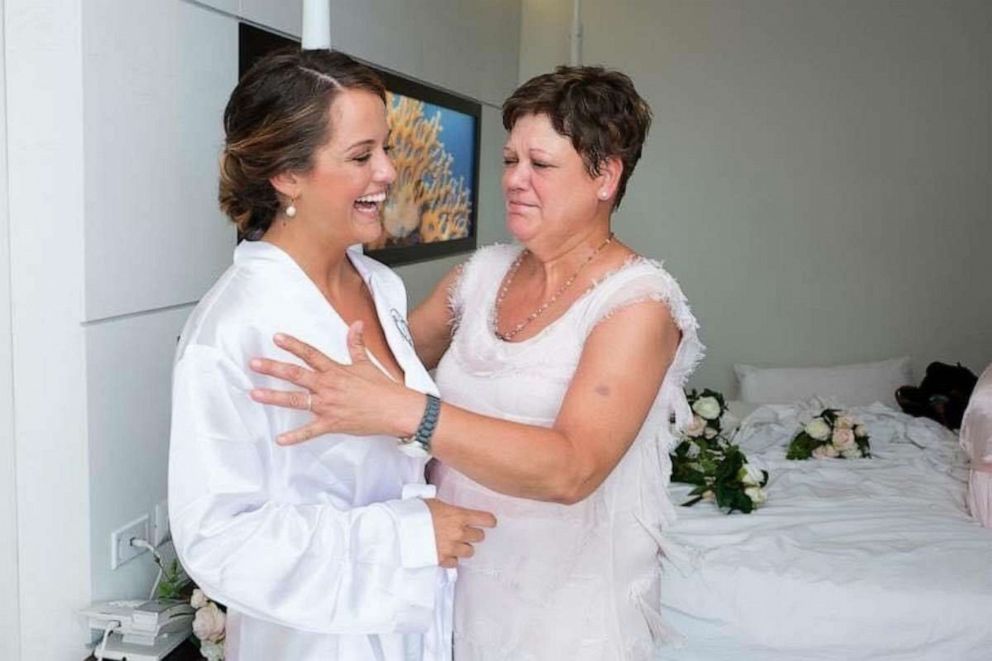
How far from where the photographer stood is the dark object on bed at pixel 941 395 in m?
4.14

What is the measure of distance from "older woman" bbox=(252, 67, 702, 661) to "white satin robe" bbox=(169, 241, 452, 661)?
7.2 inches

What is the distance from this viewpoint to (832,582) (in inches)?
111

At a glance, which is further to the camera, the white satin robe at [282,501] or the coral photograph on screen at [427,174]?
the coral photograph on screen at [427,174]

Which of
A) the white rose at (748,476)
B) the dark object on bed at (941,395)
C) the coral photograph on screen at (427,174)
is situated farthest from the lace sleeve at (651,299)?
the dark object on bed at (941,395)

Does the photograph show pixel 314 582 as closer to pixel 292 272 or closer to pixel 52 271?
pixel 292 272

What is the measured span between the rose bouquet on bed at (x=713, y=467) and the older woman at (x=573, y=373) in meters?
1.44

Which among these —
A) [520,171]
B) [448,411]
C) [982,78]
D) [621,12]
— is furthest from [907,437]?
[448,411]

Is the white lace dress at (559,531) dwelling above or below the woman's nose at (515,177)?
below

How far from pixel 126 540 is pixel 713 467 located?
6.93ft

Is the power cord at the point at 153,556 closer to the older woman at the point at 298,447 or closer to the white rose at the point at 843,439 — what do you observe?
the older woman at the point at 298,447

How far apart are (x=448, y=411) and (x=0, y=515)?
920 millimetres

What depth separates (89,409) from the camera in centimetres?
168

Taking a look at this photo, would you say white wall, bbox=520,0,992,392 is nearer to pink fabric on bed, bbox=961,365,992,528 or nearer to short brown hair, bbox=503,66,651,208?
pink fabric on bed, bbox=961,365,992,528

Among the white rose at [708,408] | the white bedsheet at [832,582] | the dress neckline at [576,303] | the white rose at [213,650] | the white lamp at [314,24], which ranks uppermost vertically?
the white lamp at [314,24]
